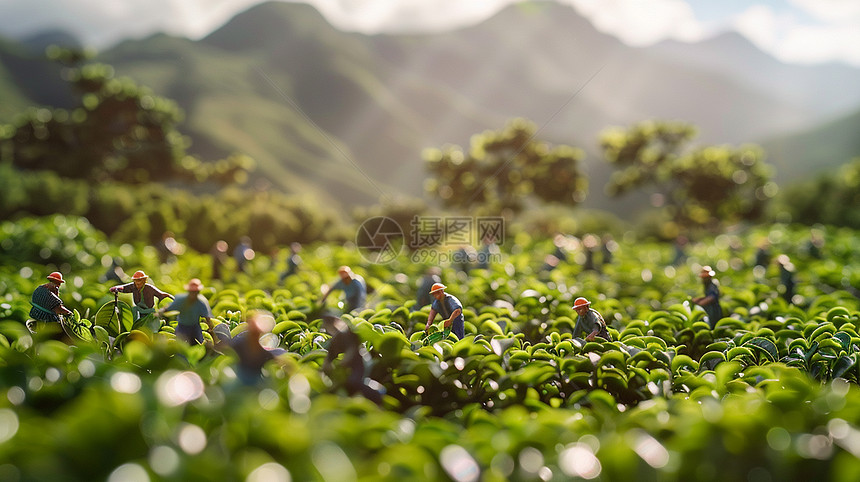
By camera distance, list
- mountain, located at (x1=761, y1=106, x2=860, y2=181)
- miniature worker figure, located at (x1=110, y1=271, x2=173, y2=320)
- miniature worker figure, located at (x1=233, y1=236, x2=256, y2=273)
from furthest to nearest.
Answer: mountain, located at (x1=761, y1=106, x2=860, y2=181) → miniature worker figure, located at (x1=233, y1=236, x2=256, y2=273) → miniature worker figure, located at (x1=110, y1=271, x2=173, y2=320)

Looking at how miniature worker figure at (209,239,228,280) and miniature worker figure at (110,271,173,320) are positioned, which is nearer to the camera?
miniature worker figure at (110,271,173,320)

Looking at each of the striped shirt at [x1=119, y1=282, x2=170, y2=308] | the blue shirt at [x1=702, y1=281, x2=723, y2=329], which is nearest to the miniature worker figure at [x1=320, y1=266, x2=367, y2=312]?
the striped shirt at [x1=119, y1=282, x2=170, y2=308]

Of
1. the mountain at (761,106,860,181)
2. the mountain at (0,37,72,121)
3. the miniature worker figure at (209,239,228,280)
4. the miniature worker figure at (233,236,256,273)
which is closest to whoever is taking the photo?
the miniature worker figure at (209,239,228,280)

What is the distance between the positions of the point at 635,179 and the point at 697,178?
4.43 m

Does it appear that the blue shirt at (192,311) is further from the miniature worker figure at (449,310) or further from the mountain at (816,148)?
the mountain at (816,148)

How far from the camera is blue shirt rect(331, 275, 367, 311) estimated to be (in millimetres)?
9609

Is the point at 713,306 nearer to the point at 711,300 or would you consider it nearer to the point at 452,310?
the point at 711,300

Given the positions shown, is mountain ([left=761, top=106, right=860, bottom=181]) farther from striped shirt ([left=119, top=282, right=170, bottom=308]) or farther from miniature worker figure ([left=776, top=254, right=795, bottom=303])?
striped shirt ([left=119, top=282, right=170, bottom=308])

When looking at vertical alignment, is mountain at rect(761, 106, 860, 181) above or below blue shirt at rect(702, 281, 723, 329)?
below

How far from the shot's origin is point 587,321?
25.1 feet

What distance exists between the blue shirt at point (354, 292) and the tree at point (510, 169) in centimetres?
2552

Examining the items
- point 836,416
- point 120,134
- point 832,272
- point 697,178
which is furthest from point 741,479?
point 120,134

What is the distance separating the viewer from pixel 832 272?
12.4 meters

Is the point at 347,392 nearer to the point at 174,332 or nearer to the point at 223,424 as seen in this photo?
the point at 223,424
